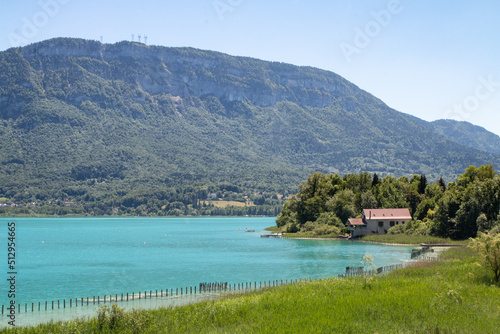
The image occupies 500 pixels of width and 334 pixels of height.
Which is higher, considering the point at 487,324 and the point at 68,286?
the point at 487,324

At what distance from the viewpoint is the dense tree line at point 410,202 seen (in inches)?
2972

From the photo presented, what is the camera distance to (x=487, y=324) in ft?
81.8

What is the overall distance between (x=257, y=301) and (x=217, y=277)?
23.2 meters

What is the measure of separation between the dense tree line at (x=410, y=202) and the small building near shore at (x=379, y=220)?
2492 mm

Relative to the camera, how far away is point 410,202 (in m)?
109

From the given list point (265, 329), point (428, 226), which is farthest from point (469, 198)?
point (265, 329)

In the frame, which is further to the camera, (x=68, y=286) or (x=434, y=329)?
(x=68, y=286)

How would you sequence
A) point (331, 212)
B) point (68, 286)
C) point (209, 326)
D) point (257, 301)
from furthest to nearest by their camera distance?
1. point (331, 212)
2. point (68, 286)
3. point (257, 301)
4. point (209, 326)

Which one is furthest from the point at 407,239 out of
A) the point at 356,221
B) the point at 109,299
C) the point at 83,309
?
the point at 83,309

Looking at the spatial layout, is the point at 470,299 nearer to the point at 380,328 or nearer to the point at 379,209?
the point at 380,328

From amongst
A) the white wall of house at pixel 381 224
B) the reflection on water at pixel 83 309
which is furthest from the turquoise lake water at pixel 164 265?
the white wall of house at pixel 381 224

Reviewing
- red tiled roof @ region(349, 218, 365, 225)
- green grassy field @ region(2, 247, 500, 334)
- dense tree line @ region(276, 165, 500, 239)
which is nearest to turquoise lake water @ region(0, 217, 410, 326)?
red tiled roof @ region(349, 218, 365, 225)

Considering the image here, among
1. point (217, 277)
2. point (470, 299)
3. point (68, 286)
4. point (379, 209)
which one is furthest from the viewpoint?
point (379, 209)

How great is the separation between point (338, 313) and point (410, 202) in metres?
87.3
